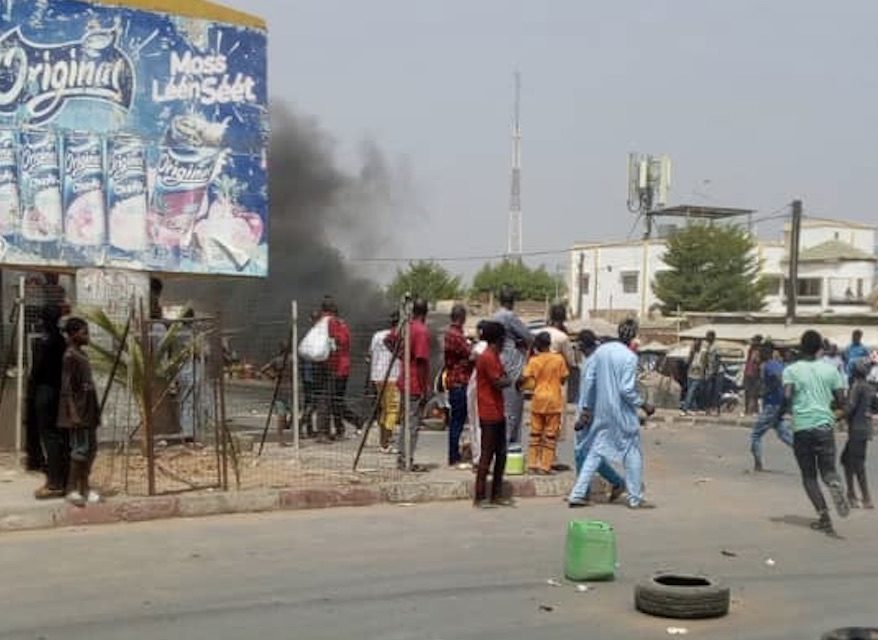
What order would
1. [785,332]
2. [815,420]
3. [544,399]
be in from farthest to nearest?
1. [785,332]
2. [544,399]
3. [815,420]

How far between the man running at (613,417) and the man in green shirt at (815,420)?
1331 mm

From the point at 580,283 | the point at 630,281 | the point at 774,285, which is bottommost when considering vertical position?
the point at 580,283

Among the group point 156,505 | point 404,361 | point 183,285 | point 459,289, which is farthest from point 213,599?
point 459,289

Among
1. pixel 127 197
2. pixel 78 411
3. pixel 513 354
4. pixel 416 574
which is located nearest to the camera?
pixel 416 574

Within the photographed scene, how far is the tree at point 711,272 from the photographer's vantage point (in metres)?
62.8

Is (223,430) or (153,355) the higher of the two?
(153,355)

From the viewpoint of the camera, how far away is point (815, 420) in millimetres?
9750

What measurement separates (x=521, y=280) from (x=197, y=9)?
2842 inches

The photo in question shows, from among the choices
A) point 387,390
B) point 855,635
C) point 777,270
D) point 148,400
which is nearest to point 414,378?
point 387,390

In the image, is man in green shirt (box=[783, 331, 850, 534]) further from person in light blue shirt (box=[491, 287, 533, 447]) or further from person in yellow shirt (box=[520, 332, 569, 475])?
person in light blue shirt (box=[491, 287, 533, 447])

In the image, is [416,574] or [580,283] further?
[580,283]

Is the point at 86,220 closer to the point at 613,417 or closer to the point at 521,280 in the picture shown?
the point at 613,417

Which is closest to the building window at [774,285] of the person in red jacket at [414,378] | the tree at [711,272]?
the tree at [711,272]

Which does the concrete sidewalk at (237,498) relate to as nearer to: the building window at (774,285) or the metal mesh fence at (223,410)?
the metal mesh fence at (223,410)
